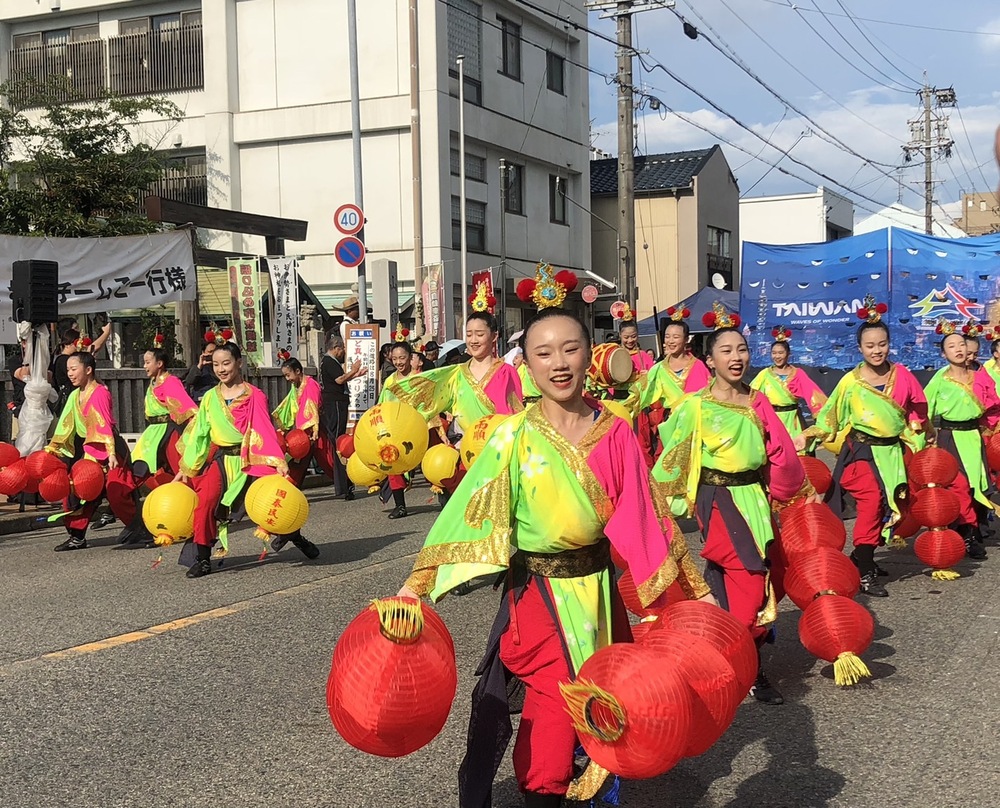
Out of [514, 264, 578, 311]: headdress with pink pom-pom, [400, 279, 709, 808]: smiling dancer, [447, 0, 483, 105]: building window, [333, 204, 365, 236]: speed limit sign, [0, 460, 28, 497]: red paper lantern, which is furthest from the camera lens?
[447, 0, 483, 105]: building window

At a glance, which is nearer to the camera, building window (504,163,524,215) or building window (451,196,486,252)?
building window (451,196,486,252)

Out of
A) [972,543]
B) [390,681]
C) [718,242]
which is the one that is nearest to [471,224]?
[718,242]

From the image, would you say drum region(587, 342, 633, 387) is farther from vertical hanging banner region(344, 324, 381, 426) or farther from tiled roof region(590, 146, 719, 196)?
tiled roof region(590, 146, 719, 196)

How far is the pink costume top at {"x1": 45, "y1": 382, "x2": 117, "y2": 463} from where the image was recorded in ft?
31.8

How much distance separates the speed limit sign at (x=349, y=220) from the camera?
15289mm

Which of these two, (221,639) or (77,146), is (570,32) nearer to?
(77,146)

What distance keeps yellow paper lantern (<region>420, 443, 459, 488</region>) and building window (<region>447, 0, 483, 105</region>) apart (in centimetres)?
1781

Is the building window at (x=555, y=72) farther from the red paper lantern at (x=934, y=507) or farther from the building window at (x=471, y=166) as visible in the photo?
the red paper lantern at (x=934, y=507)

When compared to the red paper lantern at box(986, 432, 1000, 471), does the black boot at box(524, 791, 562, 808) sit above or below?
below

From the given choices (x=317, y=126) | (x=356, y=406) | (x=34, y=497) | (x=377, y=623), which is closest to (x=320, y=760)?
(x=377, y=623)

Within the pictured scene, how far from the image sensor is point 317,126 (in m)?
24.3

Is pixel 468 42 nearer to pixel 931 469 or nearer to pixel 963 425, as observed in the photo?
pixel 963 425

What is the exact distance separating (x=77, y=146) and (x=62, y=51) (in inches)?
178

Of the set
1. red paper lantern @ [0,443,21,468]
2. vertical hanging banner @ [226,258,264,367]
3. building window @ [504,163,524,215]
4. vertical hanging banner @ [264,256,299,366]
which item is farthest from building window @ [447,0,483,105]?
red paper lantern @ [0,443,21,468]
